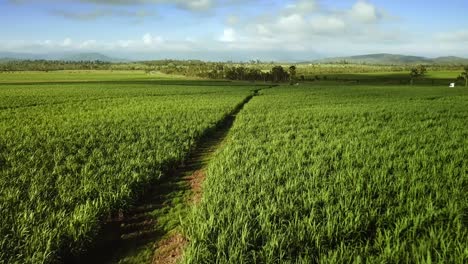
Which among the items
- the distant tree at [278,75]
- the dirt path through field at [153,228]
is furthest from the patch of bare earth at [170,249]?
the distant tree at [278,75]

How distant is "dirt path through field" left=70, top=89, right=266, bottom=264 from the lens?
22.0 feet

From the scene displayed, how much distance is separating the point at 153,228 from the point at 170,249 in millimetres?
1230

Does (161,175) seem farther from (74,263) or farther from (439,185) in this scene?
(439,185)

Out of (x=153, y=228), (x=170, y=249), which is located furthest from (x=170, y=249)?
(x=153, y=228)

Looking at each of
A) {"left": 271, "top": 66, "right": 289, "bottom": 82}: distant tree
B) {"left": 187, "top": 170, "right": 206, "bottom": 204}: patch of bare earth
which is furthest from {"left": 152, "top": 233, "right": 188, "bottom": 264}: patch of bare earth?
{"left": 271, "top": 66, "right": 289, "bottom": 82}: distant tree

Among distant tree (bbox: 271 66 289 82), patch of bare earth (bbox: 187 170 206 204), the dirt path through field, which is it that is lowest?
the dirt path through field

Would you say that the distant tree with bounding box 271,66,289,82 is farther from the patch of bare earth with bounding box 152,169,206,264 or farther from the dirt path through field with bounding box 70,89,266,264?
the patch of bare earth with bounding box 152,169,206,264

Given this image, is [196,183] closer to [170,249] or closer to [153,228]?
[153,228]

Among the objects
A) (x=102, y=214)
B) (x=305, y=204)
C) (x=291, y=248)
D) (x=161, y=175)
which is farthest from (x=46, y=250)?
(x=161, y=175)

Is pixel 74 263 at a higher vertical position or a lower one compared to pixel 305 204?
lower

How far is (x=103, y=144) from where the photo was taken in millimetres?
15367

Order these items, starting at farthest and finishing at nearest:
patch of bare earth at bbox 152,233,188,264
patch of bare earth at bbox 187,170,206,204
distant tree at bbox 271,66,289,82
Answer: distant tree at bbox 271,66,289,82 → patch of bare earth at bbox 187,170,206,204 → patch of bare earth at bbox 152,233,188,264

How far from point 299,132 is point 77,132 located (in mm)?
12273

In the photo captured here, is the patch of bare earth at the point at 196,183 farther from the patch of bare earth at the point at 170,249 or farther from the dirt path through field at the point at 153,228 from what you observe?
the patch of bare earth at the point at 170,249
